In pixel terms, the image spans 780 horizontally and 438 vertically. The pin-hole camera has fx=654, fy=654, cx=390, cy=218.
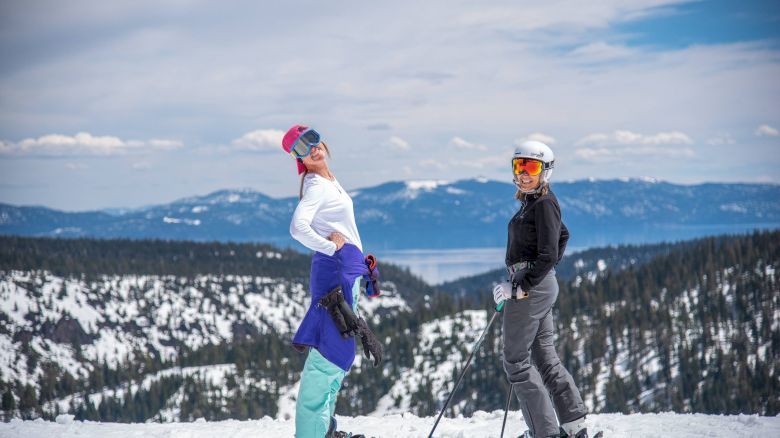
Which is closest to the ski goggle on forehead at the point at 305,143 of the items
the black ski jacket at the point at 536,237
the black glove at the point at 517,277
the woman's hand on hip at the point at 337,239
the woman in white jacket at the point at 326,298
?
the woman in white jacket at the point at 326,298

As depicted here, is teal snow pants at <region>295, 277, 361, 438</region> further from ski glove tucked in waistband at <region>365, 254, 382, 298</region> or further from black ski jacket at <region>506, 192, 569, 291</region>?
black ski jacket at <region>506, 192, 569, 291</region>

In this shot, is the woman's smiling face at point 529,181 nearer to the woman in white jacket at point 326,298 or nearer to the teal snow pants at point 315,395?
the woman in white jacket at point 326,298

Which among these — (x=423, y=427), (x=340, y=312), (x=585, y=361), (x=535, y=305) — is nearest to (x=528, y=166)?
(x=535, y=305)

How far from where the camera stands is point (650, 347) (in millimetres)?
134625

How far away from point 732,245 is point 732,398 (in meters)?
62.4

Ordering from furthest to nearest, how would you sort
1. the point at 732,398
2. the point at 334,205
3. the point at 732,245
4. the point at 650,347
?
the point at 732,245
the point at 650,347
the point at 732,398
the point at 334,205

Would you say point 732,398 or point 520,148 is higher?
point 520,148

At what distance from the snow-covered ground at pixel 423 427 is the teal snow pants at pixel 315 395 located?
8.76 ft

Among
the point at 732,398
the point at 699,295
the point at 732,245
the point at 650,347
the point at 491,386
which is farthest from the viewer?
the point at 732,245

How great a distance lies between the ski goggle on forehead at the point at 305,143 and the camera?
7.09 meters

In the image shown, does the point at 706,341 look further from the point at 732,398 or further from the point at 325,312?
the point at 325,312

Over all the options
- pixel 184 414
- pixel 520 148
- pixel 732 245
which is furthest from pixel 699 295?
pixel 520 148

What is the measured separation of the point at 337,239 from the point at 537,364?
107 inches

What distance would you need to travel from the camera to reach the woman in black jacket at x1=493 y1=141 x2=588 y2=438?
7.04 meters
